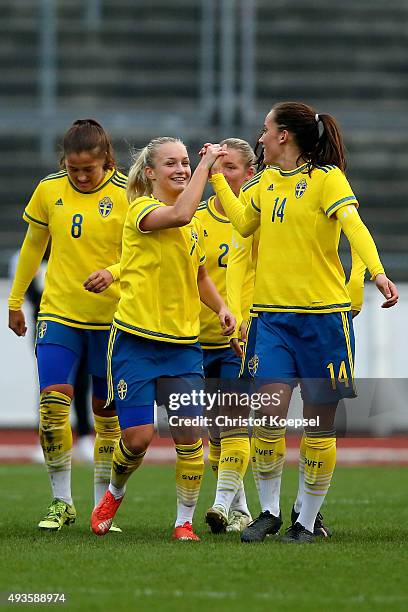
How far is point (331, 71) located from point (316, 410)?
1556 centimetres

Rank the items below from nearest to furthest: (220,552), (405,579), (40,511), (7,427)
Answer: (405,579)
(220,552)
(40,511)
(7,427)

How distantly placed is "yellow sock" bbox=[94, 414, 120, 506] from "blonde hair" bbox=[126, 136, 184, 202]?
4.38 ft

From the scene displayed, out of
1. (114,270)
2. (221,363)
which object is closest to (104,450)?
(221,363)

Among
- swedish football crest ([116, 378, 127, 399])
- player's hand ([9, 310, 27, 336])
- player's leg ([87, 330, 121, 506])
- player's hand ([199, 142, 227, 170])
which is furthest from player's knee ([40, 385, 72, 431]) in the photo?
player's hand ([199, 142, 227, 170])

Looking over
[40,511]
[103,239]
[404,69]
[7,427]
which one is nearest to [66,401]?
[103,239]

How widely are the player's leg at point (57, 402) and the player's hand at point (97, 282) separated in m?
0.49

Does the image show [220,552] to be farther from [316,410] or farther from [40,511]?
[40,511]

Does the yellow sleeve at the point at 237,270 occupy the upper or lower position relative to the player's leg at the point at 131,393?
upper

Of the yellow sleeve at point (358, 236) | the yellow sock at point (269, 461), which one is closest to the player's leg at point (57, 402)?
the yellow sock at point (269, 461)

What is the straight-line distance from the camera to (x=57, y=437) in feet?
22.7

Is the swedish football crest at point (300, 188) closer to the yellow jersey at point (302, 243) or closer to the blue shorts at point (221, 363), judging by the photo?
the yellow jersey at point (302, 243)

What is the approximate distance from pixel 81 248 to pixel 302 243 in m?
1.40

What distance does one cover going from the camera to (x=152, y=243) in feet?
20.2

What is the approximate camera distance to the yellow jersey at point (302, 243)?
604 centimetres
